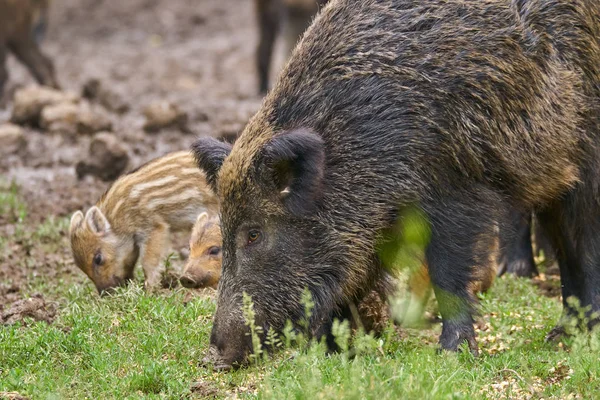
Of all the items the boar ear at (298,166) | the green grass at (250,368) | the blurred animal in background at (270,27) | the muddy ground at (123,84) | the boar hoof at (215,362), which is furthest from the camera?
the blurred animal in background at (270,27)

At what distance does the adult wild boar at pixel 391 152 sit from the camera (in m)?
5.66

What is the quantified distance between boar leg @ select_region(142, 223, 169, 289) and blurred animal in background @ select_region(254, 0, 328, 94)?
908 cm

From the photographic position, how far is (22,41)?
16.3 metres

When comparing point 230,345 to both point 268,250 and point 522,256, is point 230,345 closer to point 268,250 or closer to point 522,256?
point 268,250

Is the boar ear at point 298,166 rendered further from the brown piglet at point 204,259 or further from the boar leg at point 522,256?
the boar leg at point 522,256

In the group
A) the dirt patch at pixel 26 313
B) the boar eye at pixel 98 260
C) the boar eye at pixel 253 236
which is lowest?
the dirt patch at pixel 26 313

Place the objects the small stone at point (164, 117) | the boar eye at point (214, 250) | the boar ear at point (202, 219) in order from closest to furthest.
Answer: the boar eye at point (214, 250) → the boar ear at point (202, 219) → the small stone at point (164, 117)

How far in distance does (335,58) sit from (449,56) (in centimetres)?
58

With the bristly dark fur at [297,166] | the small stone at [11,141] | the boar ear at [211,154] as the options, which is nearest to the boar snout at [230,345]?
the bristly dark fur at [297,166]

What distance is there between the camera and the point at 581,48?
239 inches

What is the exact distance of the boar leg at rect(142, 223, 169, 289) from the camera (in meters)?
7.50

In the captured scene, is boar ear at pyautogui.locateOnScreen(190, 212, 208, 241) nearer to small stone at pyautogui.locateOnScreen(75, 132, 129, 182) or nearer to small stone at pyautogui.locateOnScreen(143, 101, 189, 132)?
small stone at pyautogui.locateOnScreen(75, 132, 129, 182)

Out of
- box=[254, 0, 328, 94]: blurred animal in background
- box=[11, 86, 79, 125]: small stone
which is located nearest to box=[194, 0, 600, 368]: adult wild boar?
box=[11, 86, 79, 125]: small stone

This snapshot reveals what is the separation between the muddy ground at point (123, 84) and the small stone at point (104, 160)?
112 mm
